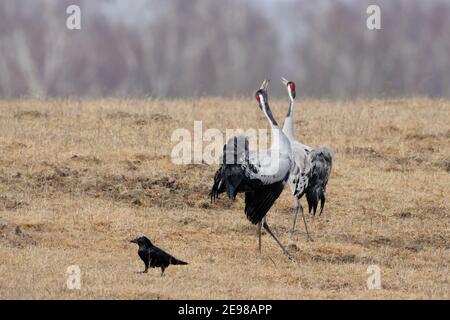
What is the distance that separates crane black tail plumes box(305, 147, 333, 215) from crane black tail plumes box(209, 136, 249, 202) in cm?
159

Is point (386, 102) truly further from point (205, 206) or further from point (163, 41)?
point (163, 41)

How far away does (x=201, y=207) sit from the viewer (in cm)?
1680

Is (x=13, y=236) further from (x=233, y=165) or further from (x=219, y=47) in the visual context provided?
(x=219, y=47)

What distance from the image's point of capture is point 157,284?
12258 mm

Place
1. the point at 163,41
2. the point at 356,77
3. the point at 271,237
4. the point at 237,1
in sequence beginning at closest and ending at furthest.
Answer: the point at 271,237, the point at 356,77, the point at 163,41, the point at 237,1

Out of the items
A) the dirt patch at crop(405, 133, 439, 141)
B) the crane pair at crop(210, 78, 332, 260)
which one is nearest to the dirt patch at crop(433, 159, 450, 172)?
the dirt patch at crop(405, 133, 439, 141)

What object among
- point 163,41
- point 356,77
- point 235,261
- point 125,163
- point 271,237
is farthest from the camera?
point 163,41

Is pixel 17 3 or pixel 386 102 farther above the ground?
pixel 17 3

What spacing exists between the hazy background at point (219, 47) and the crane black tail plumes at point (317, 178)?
3413 centimetres

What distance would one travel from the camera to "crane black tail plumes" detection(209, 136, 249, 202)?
14.5 metres

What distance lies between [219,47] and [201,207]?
42132 millimetres

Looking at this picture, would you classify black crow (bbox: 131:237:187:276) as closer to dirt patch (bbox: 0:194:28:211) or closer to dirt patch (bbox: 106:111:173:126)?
dirt patch (bbox: 0:194:28:211)

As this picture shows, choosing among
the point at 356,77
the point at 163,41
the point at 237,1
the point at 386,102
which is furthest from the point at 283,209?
the point at 237,1

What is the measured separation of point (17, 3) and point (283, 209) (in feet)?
162
